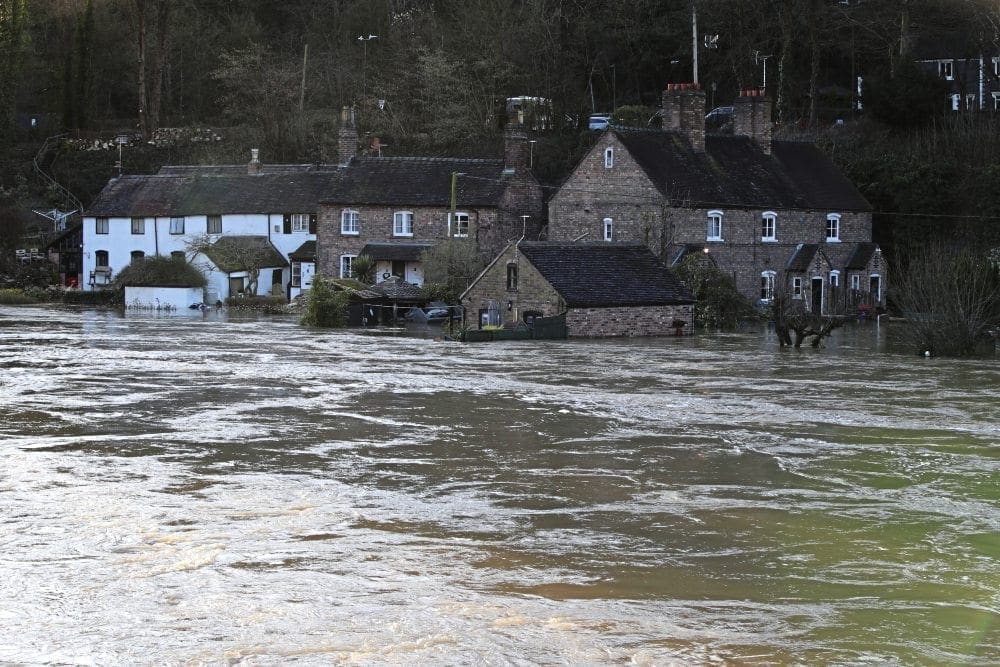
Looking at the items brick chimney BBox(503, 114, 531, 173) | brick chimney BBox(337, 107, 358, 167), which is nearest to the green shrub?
brick chimney BBox(503, 114, 531, 173)

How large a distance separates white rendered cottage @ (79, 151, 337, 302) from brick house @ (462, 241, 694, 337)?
18124 mm

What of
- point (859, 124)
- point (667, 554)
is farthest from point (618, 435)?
point (859, 124)

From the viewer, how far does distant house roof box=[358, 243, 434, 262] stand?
6106 centimetres

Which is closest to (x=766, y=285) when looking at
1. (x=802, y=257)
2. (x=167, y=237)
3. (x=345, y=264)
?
(x=802, y=257)

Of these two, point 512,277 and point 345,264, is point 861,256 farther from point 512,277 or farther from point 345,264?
point 345,264

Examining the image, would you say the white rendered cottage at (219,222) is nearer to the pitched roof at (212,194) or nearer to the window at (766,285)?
the pitched roof at (212,194)

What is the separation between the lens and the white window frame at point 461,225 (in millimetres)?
61472

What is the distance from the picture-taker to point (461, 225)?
203 feet

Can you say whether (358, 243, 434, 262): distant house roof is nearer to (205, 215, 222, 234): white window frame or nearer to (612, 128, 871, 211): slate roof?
(205, 215, 222, 234): white window frame

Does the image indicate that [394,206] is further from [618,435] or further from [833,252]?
[618,435]

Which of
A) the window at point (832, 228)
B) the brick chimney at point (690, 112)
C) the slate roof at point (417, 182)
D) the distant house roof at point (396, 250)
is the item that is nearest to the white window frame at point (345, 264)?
the distant house roof at point (396, 250)

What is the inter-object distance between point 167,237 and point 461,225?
50.9ft

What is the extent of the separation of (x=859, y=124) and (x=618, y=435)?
42765 millimetres

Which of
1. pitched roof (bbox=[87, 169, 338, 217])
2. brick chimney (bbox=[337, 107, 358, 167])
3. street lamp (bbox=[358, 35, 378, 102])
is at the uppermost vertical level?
street lamp (bbox=[358, 35, 378, 102])
